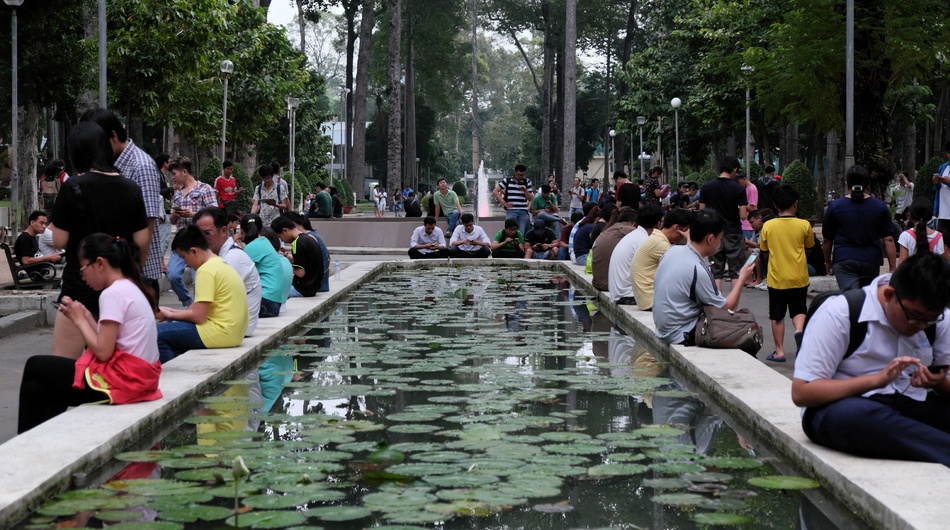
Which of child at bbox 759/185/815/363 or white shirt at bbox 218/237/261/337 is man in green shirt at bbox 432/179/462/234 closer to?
white shirt at bbox 218/237/261/337

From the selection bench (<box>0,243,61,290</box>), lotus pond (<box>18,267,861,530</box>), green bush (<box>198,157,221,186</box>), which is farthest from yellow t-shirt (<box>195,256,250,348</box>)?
green bush (<box>198,157,221,186</box>)

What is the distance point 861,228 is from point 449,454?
5.38m

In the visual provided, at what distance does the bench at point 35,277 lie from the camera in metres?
15.1

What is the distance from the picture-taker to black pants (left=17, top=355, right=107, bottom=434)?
6.93 meters

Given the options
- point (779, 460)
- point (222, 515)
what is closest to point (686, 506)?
point (779, 460)

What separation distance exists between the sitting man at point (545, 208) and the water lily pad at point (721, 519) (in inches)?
765

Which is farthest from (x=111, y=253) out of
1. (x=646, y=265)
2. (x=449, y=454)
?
(x=646, y=265)

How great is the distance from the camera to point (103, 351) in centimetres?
682

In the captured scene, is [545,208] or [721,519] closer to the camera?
[721,519]

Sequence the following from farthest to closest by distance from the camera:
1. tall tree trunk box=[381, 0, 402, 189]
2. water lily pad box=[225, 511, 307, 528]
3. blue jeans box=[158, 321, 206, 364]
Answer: tall tree trunk box=[381, 0, 402, 189] < blue jeans box=[158, 321, 206, 364] < water lily pad box=[225, 511, 307, 528]

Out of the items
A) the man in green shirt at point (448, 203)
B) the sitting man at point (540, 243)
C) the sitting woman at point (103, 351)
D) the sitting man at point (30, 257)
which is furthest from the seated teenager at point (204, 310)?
the man in green shirt at point (448, 203)

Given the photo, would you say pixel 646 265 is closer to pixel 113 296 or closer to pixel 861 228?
pixel 861 228

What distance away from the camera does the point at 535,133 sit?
10569 cm

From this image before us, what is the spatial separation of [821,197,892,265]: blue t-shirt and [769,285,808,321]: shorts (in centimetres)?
53
